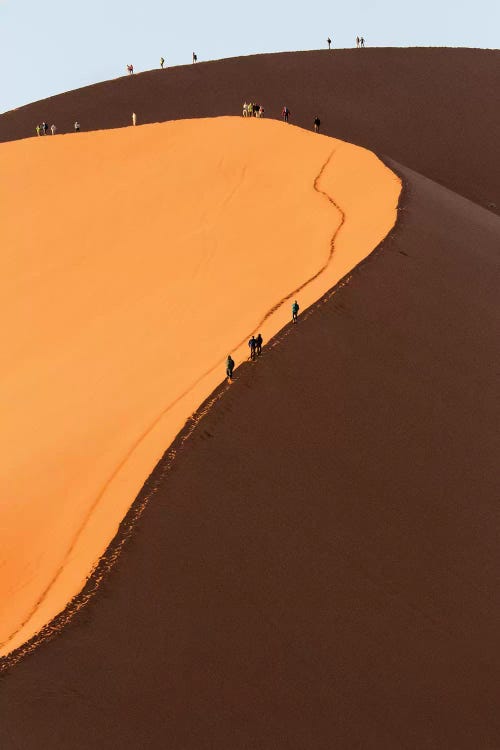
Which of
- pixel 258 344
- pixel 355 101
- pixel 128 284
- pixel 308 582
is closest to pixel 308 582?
pixel 308 582

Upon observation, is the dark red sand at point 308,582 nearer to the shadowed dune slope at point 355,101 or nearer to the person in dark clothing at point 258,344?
the person in dark clothing at point 258,344

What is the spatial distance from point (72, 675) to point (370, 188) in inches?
711

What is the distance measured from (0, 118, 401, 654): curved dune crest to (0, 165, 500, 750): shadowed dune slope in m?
0.70

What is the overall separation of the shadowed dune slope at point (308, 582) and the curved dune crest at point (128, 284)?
703 mm

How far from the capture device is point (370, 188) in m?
26.7

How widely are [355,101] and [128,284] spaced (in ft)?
80.9

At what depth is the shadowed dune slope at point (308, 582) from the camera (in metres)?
10.3

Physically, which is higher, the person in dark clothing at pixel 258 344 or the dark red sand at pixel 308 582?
the person in dark clothing at pixel 258 344

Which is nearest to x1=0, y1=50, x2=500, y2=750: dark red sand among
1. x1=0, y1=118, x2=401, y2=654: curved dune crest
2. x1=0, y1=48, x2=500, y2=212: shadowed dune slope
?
x1=0, y1=118, x2=401, y2=654: curved dune crest

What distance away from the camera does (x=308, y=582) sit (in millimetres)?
12109

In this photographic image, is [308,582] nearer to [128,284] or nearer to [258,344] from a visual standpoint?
[258,344]

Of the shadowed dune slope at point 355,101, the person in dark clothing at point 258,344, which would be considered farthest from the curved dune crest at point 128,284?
the shadowed dune slope at point 355,101

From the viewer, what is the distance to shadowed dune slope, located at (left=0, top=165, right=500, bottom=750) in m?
10.3

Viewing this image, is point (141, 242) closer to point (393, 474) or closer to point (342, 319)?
point (342, 319)
